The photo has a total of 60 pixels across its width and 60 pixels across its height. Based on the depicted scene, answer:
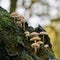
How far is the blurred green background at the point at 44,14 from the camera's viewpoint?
23.2 ft

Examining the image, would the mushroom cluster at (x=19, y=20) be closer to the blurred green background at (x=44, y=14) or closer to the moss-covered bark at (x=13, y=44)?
the moss-covered bark at (x=13, y=44)

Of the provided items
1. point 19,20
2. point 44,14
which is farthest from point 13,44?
point 44,14

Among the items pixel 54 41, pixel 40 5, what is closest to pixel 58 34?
pixel 54 41

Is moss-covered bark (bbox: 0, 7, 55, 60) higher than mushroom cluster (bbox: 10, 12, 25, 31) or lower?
lower

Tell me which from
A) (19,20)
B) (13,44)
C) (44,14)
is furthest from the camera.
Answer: (44,14)

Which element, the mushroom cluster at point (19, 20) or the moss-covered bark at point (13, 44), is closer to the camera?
the moss-covered bark at point (13, 44)

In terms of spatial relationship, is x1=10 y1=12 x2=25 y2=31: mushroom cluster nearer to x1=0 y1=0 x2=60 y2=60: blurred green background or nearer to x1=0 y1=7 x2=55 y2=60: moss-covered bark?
x1=0 y1=7 x2=55 y2=60: moss-covered bark

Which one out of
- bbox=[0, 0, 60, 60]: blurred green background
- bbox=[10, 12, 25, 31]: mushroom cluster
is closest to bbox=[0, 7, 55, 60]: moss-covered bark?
bbox=[10, 12, 25, 31]: mushroom cluster

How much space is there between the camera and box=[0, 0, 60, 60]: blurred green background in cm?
708

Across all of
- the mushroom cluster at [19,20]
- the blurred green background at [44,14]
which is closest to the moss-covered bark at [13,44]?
the mushroom cluster at [19,20]

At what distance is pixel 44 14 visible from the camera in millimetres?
8117

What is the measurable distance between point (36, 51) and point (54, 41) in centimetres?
492

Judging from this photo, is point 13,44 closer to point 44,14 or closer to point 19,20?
point 19,20

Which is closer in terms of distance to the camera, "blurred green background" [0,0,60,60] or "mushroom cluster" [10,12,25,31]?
"mushroom cluster" [10,12,25,31]
